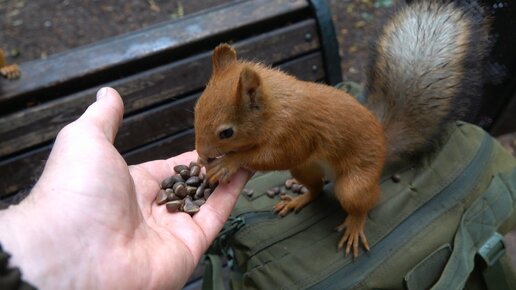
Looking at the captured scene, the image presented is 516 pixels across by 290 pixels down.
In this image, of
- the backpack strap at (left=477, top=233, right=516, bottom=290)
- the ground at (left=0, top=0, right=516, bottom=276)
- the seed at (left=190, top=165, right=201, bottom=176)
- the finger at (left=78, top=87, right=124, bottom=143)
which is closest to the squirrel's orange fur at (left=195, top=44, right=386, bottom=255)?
the seed at (left=190, top=165, right=201, bottom=176)

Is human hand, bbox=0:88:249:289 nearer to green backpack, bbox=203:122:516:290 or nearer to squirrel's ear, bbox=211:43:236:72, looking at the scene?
green backpack, bbox=203:122:516:290

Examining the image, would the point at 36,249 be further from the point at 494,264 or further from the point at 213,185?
the point at 494,264

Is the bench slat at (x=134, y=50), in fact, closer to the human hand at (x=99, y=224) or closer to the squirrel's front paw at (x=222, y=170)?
the human hand at (x=99, y=224)

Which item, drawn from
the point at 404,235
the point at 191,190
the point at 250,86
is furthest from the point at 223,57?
the point at 404,235

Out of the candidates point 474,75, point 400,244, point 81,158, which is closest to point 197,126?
point 81,158

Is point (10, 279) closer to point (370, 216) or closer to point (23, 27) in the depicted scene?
point (370, 216)

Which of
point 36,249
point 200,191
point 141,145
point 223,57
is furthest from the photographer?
point 141,145
